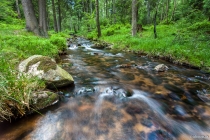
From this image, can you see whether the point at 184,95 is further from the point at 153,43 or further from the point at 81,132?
the point at 153,43

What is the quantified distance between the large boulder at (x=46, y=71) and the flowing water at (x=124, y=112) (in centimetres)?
31

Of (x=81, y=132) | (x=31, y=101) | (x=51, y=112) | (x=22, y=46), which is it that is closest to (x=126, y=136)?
(x=81, y=132)

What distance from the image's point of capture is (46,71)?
3.64 m

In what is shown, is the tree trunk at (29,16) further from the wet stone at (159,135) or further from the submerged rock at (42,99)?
the wet stone at (159,135)

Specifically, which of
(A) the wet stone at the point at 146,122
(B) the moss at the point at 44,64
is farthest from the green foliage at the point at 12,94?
(A) the wet stone at the point at 146,122

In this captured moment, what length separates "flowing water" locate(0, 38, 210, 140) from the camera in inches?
96.3

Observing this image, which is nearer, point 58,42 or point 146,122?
point 146,122

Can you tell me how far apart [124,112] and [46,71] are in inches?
86.6

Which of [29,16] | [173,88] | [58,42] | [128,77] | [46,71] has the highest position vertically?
[29,16]

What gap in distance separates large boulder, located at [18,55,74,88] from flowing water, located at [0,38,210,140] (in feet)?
1.01

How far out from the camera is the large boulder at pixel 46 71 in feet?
11.8

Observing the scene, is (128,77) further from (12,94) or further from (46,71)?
(12,94)

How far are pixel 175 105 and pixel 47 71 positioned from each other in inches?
128

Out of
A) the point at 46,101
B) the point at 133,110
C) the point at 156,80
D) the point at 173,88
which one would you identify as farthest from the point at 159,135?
the point at 156,80
